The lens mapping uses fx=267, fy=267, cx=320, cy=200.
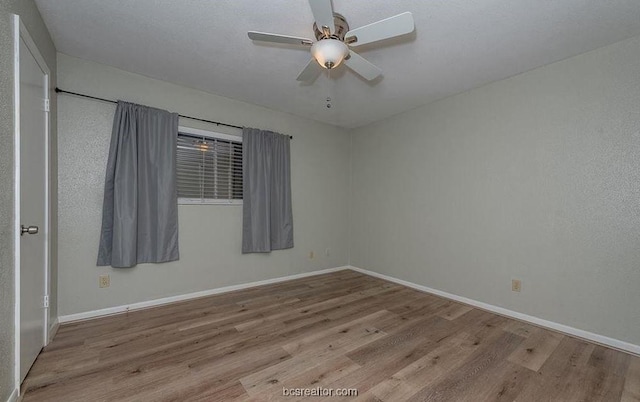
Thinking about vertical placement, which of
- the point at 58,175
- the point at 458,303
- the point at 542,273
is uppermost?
the point at 58,175

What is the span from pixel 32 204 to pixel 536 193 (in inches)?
161

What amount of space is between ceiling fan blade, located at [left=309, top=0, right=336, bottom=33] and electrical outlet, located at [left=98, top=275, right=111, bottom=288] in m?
2.97

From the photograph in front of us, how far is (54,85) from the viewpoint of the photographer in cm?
234

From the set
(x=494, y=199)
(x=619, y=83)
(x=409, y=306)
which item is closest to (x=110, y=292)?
(x=409, y=306)

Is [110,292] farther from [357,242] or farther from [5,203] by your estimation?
[357,242]

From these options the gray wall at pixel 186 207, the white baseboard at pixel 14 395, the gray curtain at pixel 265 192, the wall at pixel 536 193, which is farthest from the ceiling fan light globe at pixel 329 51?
the white baseboard at pixel 14 395

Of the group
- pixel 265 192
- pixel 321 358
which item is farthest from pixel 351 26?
pixel 321 358

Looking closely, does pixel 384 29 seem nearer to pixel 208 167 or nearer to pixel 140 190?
pixel 208 167

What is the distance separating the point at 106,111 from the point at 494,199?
411cm

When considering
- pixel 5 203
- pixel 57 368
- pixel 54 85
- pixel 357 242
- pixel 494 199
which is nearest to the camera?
pixel 5 203

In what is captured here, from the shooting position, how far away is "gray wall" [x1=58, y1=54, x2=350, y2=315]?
98.4 inches

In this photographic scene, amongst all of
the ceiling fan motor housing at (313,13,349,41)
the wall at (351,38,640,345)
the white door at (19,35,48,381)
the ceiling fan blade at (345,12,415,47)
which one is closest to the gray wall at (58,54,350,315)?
the white door at (19,35,48,381)

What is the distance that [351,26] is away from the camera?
6.62 ft

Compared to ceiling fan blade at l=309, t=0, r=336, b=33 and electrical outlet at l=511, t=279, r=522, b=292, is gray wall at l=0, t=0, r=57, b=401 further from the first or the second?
electrical outlet at l=511, t=279, r=522, b=292
